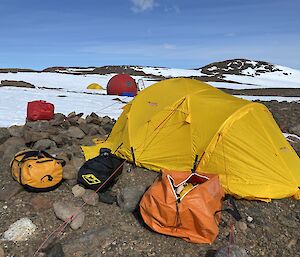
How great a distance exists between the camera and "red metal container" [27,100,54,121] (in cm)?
1005

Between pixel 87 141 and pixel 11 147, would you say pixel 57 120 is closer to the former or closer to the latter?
pixel 87 141

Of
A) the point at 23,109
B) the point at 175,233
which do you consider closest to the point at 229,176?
the point at 175,233

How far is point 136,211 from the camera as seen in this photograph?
236 inches

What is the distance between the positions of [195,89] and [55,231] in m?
4.39

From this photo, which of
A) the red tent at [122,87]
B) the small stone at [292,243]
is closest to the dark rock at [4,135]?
the small stone at [292,243]

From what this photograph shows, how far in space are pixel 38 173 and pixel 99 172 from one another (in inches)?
44.1

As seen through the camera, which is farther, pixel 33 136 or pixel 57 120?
pixel 57 120

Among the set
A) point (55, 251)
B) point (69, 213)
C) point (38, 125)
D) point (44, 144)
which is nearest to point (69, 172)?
point (69, 213)

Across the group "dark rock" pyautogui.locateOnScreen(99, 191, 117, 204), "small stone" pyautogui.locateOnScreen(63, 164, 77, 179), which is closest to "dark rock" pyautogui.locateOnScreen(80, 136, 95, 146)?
"small stone" pyautogui.locateOnScreen(63, 164, 77, 179)

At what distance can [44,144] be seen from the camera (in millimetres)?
8305

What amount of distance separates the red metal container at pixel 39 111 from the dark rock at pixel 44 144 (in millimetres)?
1931

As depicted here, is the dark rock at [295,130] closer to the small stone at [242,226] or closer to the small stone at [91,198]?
the small stone at [242,226]

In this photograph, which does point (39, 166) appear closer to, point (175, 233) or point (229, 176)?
point (175, 233)

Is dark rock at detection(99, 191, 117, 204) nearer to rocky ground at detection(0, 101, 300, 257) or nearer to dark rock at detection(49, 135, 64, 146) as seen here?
rocky ground at detection(0, 101, 300, 257)
